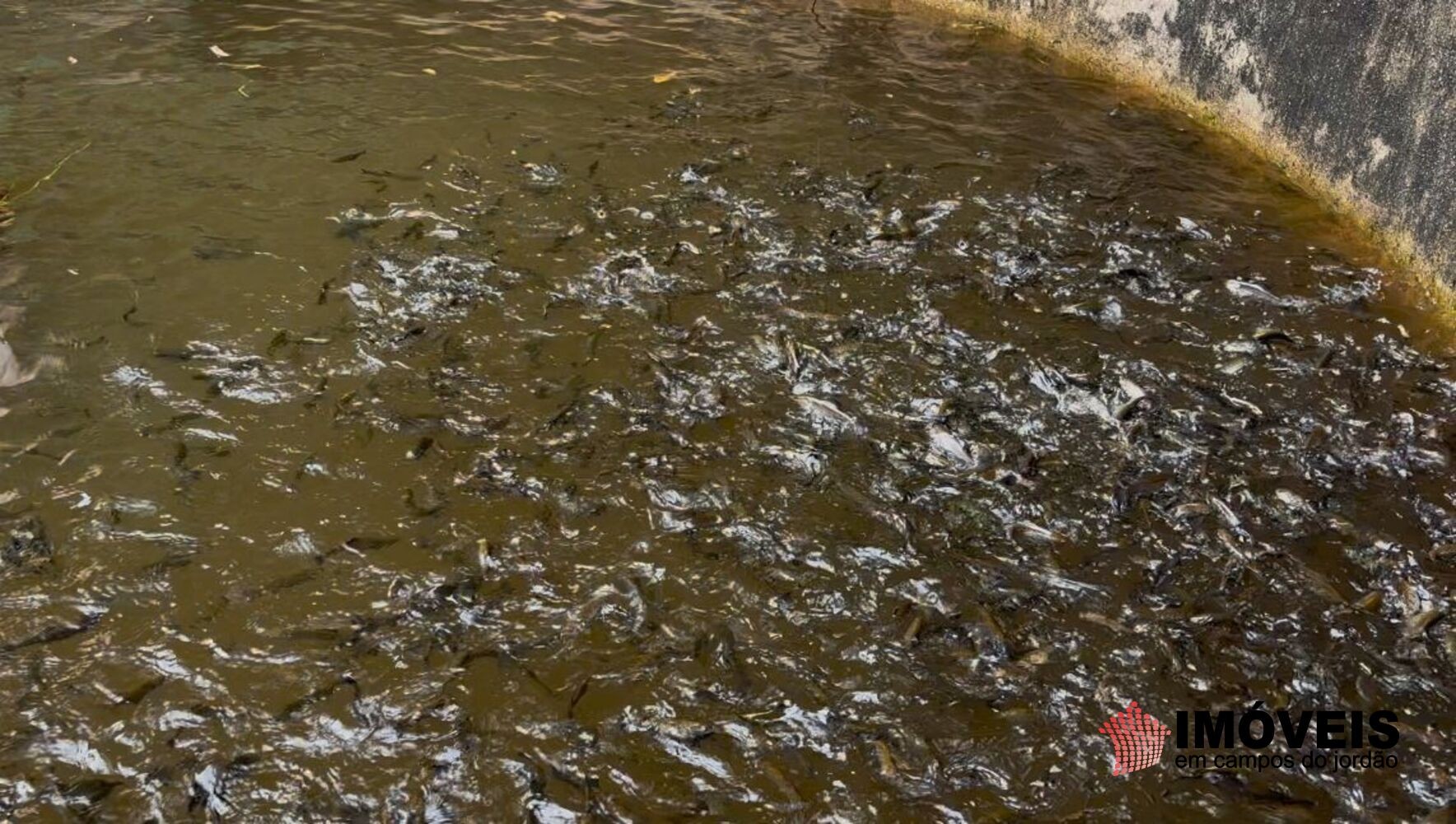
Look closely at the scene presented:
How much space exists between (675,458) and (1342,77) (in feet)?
13.3

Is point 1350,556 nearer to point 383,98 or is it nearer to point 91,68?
point 383,98

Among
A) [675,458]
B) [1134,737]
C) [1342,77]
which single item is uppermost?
[1342,77]

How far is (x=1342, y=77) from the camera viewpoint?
18.7ft

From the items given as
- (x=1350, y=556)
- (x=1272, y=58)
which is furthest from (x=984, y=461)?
(x=1272, y=58)

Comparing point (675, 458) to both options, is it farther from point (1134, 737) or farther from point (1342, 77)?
point (1342, 77)

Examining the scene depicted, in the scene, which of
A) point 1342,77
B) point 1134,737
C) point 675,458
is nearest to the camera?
point 1134,737

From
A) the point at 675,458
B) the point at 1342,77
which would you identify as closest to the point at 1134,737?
the point at 675,458

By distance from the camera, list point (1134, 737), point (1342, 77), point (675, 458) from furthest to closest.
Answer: point (1342, 77) < point (675, 458) < point (1134, 737)

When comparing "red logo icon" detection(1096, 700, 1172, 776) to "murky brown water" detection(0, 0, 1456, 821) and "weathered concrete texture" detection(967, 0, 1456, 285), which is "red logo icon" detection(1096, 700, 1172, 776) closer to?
"murky brown water" detection(0, 0, 1456, 821)

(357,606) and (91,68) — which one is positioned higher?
(91,68)

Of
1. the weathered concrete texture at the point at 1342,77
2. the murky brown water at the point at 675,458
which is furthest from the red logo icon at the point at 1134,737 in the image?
the weathered concrete texture at the point at 1342,77

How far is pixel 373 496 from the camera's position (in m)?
3.86

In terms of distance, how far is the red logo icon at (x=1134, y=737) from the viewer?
10.1ft

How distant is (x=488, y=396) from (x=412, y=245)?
121cm
